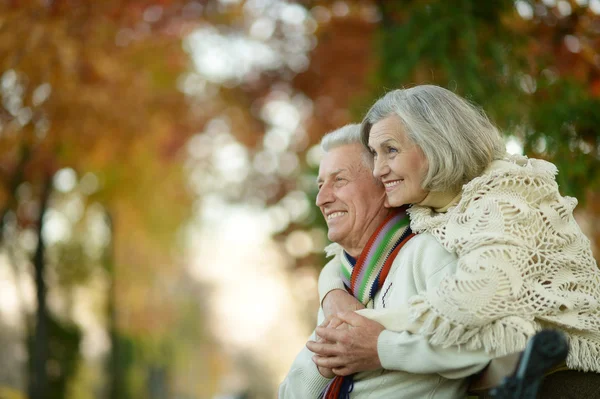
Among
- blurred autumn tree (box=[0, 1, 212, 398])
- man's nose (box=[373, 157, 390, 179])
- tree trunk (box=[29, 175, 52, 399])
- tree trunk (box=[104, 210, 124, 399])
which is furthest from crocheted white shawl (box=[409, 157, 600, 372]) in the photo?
tree trunk (box=[104, 210, 124, 399])

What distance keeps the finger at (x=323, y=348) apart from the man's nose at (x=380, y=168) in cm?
65

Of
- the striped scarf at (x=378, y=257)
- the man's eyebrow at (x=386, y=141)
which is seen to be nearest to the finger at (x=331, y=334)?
the striped scarf at (x=378, y=257)

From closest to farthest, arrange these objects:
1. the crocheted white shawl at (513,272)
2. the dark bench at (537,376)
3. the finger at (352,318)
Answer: the dark bench at (537,376)
the crocheted white shawl at (513,272)
the finger at (352,318)

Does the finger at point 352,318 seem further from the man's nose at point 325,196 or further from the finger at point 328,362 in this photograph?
the man's nose at point 325,196

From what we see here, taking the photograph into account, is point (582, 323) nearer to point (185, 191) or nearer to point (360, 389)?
point (360, 389)

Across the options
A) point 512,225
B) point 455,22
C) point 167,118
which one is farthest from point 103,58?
point 512,225

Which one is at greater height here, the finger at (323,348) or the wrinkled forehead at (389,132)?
the wrinkled forehead at (389,132)

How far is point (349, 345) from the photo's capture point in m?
2.58

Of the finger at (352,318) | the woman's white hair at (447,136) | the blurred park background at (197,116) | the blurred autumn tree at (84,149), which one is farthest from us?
the blurred autumn tree at (84,149)

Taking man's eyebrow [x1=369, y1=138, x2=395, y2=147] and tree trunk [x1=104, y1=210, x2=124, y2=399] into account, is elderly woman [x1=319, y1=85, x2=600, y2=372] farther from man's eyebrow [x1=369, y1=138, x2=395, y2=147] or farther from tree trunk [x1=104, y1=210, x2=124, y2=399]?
tree trunk [x1=104, y1=210, x2=124, y2=399]

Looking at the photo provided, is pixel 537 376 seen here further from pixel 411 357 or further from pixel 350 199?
pixel 350 199

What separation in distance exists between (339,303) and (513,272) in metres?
0.78

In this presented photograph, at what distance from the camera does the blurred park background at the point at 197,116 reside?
635 centimetres

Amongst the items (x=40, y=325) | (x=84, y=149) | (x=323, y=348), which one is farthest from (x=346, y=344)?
(x=40, y=325)
